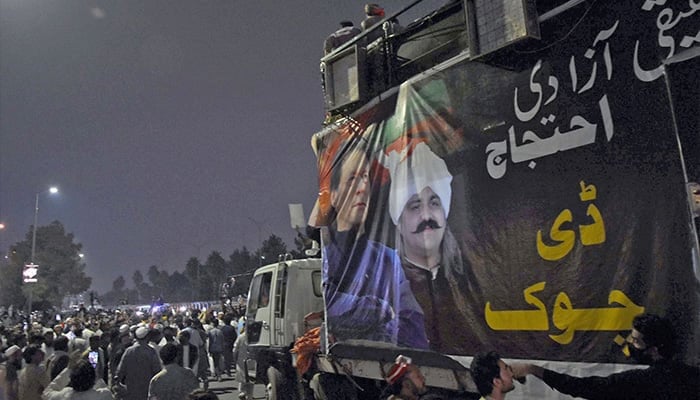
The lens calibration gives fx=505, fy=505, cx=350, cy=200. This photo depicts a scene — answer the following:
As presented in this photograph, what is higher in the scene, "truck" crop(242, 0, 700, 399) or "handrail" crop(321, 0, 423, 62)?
"handrail" crop(321, 0, 423, 62)

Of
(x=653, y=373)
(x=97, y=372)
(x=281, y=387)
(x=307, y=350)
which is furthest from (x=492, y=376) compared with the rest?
(x=97, y=372)

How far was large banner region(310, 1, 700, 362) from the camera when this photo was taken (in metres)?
2.83

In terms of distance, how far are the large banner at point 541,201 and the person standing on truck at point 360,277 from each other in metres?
0.02

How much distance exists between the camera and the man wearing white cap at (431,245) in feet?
13.1

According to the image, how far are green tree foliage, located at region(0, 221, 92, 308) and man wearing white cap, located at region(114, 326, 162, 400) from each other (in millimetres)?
49366

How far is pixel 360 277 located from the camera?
5.13 m

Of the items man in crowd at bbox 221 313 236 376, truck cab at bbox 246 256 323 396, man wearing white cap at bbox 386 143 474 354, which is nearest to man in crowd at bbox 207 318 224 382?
man in crowd at bbox 221 313 236 376

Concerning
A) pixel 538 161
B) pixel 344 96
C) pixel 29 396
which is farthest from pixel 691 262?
pixel 29 396

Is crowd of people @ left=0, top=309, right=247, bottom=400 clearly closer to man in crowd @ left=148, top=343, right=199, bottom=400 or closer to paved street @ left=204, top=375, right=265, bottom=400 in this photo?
man in crowd @ left=148, top=343, right=199, bottom=400

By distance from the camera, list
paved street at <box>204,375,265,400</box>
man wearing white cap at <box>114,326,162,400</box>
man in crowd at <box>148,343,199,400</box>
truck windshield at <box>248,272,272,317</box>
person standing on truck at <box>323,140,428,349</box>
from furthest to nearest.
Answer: paved street at <box>204,375,265,400</box> < truck windshield at <box>248,272,272,317</box> < man wearing white cap at <box>114,326,162,400</box> < man in crowd at <box>148,343,199,400</box> < person standing on truck at <box>323,140,428,349</box>

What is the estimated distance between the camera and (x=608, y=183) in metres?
3.04

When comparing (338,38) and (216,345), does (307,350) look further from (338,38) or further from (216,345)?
(216,345)

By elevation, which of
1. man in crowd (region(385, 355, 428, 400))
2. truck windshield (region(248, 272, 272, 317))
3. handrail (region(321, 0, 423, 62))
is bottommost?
man in crowd (region(385, 355, 428, 400))

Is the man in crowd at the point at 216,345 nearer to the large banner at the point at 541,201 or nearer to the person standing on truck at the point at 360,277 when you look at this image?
the person standing on truck at the point at 360,277
